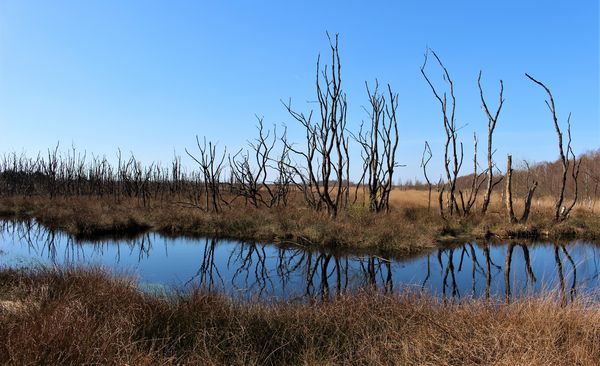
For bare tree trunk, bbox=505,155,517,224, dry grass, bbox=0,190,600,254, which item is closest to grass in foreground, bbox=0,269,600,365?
dry grass, bbox=0,190,600,254

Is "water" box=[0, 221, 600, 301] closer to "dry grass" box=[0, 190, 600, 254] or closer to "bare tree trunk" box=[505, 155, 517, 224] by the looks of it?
"dry grass" box=[0, 190, 600, 254]

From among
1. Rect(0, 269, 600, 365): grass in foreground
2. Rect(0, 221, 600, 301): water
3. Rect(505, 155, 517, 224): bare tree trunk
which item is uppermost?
Rect(505, 155, 517, 224): bare tree trunk

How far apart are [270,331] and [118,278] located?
3169 millimetres

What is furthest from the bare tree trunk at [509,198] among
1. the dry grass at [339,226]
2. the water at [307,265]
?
the water at [307,265]

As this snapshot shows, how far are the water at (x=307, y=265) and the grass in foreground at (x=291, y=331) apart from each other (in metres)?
1.59

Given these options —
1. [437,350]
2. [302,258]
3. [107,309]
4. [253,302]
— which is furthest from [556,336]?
[302,258]

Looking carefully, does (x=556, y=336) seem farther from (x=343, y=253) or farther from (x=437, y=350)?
(x=343, y=253)

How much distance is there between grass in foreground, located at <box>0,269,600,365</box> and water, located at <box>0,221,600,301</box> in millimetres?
1586

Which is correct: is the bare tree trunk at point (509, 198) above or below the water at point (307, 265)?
above

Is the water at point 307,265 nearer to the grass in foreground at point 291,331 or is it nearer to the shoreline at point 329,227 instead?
the shoreline at point 329,227

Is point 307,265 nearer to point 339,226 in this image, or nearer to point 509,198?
point 339,226

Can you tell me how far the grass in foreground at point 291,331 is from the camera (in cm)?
375

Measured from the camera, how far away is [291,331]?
494 cm

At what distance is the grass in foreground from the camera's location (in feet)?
12.3
